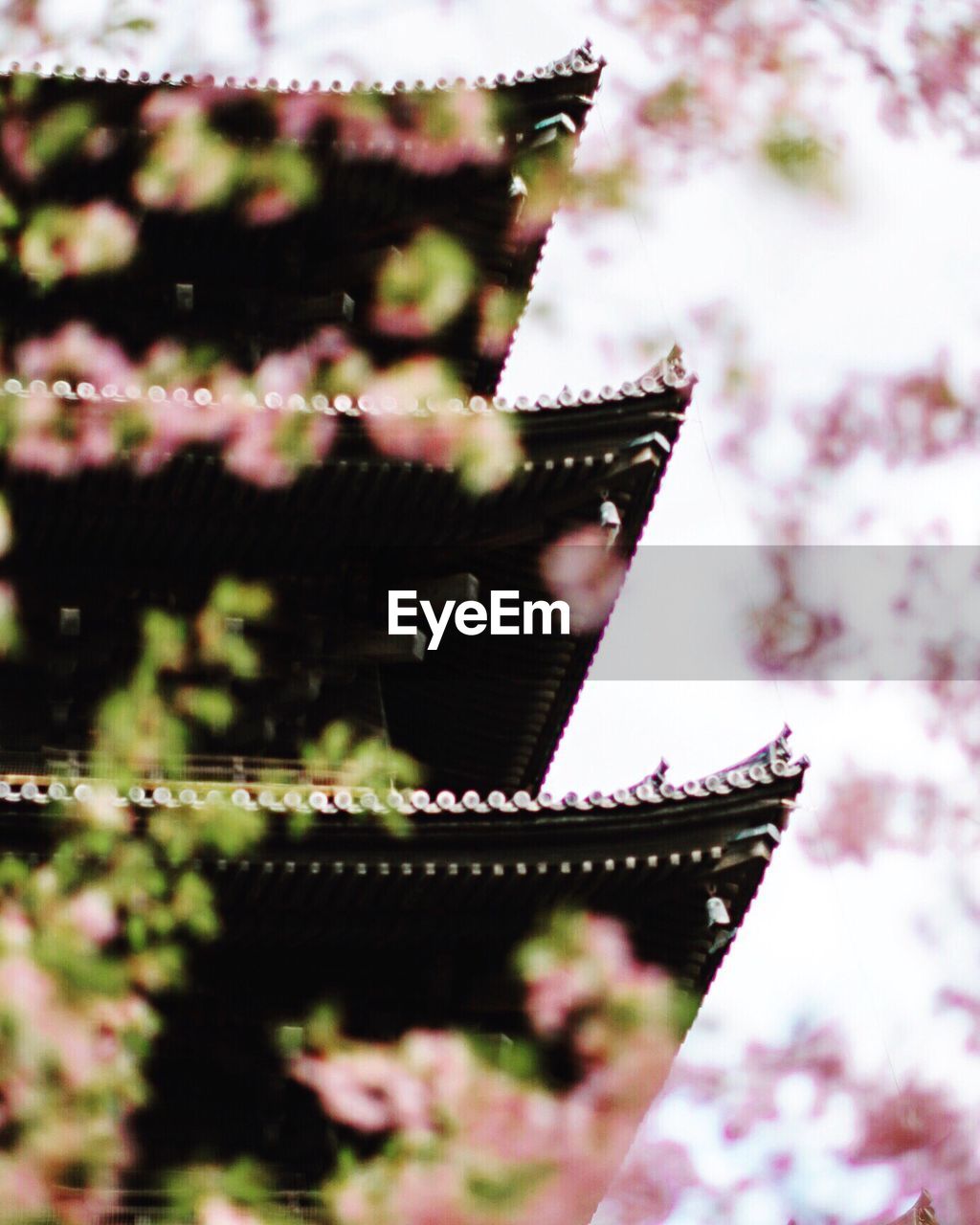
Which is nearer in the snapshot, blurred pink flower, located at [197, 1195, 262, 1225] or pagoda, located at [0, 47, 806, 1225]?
blurred pink flower, located at [197, 1195, 262, 1225]

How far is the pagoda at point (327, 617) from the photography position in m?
10.8

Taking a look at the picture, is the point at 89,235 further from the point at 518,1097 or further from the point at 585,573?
the point at 518,1097

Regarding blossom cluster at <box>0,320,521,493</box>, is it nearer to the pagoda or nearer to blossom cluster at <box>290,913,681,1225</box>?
the pagoda

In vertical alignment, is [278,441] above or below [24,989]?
above

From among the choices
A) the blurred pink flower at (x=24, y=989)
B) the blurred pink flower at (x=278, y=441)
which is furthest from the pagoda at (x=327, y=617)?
the blurred pink flower at (x=24, y=989)

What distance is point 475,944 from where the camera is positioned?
11.3m

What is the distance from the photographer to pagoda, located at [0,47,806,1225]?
10820 millimetres

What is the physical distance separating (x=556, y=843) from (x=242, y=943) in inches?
73.9

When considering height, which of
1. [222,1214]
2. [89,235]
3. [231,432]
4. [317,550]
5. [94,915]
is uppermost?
[89,235]

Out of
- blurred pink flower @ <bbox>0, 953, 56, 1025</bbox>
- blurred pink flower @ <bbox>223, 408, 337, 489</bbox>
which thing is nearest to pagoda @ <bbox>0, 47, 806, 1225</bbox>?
blurred pink flower @ <bbox>223, 408, 337, 489</bbox>

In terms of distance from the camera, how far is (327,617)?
1302 centimetres

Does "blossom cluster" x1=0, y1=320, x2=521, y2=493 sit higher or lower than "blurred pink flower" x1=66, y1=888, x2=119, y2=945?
higher

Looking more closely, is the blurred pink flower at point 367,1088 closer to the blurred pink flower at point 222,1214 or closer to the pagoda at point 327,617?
the pagoda at point 327,617

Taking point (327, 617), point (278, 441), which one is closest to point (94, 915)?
point (327, 617)
